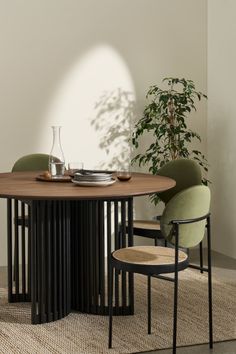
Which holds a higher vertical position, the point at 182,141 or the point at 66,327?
the point at 182,141

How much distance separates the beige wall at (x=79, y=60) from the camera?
583cm

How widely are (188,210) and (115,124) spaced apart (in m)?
2.44

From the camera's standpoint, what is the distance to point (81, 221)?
4582mm

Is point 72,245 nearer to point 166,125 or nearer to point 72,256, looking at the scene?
point 72,256

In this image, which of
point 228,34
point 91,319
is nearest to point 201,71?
point 228,34

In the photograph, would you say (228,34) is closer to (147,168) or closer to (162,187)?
(147,168)

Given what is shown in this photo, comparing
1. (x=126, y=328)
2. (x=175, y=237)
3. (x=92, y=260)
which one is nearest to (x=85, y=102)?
(x=92, y=260)

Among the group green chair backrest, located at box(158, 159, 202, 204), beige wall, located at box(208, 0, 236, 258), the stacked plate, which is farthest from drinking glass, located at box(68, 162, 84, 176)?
beige wall, located at box(208, 0, 236, 258)

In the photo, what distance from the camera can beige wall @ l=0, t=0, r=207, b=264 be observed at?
19.1ft

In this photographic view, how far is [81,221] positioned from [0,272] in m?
1.43

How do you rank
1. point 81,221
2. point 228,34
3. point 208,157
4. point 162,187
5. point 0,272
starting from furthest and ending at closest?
point 208,157, point 228,34, point 0,272, point 81,221, point 162,187

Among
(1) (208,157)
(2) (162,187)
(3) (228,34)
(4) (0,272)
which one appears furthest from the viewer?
(1) (208,157)

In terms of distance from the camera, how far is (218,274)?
562cm

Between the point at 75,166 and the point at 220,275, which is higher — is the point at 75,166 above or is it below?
above
